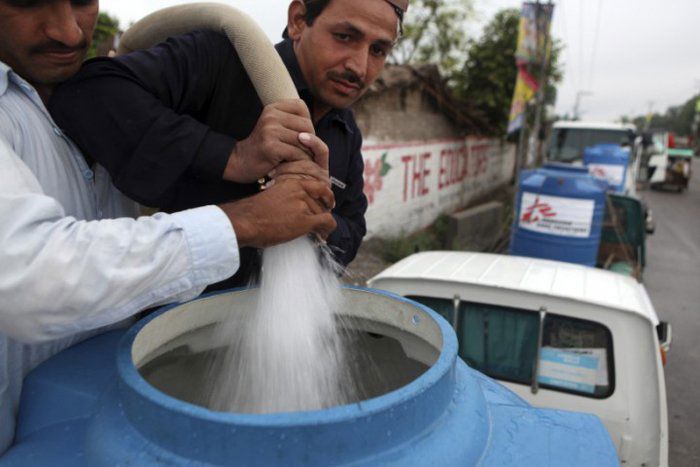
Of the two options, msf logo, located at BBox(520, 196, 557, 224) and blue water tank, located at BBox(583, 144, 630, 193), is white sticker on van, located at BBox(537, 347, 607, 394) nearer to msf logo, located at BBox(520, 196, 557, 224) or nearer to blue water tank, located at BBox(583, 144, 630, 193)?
msf logo, located at BBox(520, 196, 557, 224)

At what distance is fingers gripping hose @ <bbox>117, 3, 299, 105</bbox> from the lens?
3.87ft

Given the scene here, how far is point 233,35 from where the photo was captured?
1255 millimetres

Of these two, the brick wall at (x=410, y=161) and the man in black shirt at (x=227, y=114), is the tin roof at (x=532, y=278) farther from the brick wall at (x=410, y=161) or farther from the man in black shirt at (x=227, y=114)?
the brick wall at (x=410, y=161)

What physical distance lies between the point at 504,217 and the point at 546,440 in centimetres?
1112

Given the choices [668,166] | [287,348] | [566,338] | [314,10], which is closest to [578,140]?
[566,338]

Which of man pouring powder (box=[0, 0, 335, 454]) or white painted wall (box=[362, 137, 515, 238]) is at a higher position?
man pouring powder (box=[0, 0, 335, 454])

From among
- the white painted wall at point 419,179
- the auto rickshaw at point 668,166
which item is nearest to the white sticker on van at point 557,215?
the white painted wall at point 419,179

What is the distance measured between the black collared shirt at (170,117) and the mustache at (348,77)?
4.8 inches

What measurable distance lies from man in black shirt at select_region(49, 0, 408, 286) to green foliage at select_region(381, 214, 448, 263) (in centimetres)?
572

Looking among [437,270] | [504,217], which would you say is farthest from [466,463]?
[504,217]

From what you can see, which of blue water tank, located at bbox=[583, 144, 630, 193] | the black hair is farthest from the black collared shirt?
blue water tank, located at bbox=[583, 144, 630, 193]

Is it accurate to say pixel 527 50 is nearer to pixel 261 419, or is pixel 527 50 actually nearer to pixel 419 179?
pixel 419 179

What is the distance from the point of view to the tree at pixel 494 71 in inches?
512

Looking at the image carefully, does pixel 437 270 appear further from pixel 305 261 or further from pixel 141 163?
pixel 141 163
